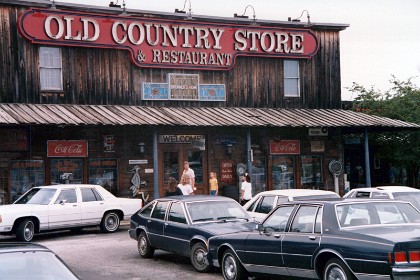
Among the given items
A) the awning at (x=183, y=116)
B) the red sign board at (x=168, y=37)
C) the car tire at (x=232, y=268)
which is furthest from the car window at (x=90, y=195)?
the car tire at (x=232, y=268)

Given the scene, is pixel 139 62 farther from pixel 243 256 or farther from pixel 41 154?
pixel 243 256

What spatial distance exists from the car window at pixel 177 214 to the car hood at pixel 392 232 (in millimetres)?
4889

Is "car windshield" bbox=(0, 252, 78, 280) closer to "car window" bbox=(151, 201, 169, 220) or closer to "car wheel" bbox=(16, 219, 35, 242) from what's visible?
"car window" bbox=(151, 201, 169, 220)

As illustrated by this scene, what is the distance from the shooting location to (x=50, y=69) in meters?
25.4

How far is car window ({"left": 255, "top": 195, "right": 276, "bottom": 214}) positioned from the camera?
1605cm

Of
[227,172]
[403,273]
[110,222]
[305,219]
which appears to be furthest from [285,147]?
[403,273]

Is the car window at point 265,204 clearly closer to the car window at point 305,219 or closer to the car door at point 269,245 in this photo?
the car door at point 269,245

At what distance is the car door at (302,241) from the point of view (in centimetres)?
1041

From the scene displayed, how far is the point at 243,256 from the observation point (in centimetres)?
1184

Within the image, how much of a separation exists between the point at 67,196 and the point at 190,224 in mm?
6988

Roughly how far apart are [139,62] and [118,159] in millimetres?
3797

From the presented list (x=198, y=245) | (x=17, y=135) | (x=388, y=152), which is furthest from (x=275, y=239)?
(x=388, y=152)

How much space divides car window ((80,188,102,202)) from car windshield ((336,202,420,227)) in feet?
37.0

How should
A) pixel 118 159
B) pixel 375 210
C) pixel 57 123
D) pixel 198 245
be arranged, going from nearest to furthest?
pixel 375 210, pixel 198 245, pixel 57 123, pixel 118 159
